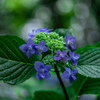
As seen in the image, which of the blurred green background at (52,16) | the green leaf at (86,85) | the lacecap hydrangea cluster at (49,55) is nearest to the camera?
the lacecap hydrangea cluster at (49,55)

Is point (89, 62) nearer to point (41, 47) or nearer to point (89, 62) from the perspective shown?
point (89, 62)

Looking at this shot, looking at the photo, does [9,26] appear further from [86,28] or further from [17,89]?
[17,89]

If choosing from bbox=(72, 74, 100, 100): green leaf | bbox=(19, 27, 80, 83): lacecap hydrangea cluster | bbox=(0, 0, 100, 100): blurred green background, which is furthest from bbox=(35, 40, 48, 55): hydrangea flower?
bbox=(0, 0, 100, 100): blurred green background

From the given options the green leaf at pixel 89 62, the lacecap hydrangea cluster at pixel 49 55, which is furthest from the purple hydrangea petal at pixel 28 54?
the green leaf at pixel 89 62

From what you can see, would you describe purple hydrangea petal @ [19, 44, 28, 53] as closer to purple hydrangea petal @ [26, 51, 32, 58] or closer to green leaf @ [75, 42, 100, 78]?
purple hydrangea petal @ [26, 51, 32, 58]

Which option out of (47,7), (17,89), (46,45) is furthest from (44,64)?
(47,7)

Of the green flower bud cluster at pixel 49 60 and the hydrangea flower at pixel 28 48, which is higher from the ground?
the hydrangea flower at pixel 28 48

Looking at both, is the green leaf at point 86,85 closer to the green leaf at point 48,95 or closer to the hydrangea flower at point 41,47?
the green leaf at point 48,95
